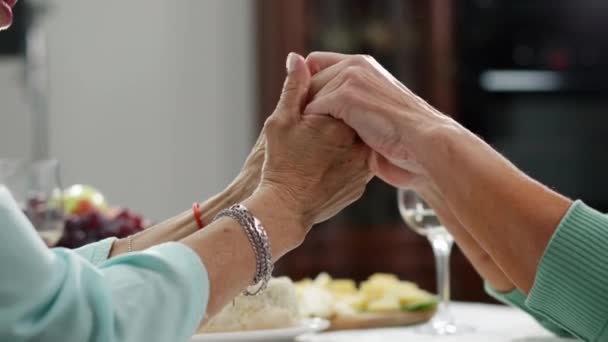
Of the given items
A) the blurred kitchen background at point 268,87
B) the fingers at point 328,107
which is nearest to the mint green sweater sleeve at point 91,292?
the fingers at point 328,107

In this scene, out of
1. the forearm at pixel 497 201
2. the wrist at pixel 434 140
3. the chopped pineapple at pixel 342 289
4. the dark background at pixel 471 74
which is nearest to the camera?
the forearm at pixel 497 201

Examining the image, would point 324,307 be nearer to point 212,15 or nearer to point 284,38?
point 284,38

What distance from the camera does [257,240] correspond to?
1.23m

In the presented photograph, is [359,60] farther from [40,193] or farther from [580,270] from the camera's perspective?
[40,193]

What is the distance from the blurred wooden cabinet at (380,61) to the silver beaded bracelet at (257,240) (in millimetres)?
2791

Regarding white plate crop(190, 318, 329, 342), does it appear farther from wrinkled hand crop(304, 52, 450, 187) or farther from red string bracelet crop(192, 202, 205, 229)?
wrinkled hand crop(304, 52, 450, 187)

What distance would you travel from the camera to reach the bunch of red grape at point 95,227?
6.95 ft

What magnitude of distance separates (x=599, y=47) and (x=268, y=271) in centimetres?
313

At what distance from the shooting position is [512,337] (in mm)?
1668

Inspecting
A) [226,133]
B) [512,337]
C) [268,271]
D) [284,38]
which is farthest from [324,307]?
[226,133]

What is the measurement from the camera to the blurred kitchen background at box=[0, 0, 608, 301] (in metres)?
4.05

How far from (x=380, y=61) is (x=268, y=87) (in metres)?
0.45

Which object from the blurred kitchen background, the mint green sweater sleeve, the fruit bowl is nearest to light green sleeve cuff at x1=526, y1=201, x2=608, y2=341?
the mint green sweater sleeve

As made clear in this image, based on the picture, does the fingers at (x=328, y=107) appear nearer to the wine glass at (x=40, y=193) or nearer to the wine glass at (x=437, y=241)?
the wine glass at (x=437, y=241)
